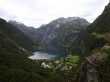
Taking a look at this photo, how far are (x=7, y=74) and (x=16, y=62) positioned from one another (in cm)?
1938

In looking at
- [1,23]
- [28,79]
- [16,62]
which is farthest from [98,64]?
[1,23]

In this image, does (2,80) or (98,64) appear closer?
(98,64)

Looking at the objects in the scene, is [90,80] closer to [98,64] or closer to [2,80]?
[98,64]

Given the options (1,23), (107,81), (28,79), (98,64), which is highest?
(1,23)

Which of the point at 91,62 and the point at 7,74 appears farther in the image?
the point at 7,74

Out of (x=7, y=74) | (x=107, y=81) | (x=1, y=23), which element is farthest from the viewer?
(x=1, y=23)

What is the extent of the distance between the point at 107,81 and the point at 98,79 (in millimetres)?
669

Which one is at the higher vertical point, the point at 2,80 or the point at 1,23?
the point at 1,23

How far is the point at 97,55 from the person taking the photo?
731 inches

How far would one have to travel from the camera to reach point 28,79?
190 feet

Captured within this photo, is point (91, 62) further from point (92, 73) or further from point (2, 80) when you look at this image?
point (2, 80)

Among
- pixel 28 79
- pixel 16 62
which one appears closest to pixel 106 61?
pixel 28 79

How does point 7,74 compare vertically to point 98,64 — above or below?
below

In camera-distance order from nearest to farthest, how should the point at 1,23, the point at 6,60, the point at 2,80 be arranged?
the point at 2,80, the point at 6,60, the point at 1,23
